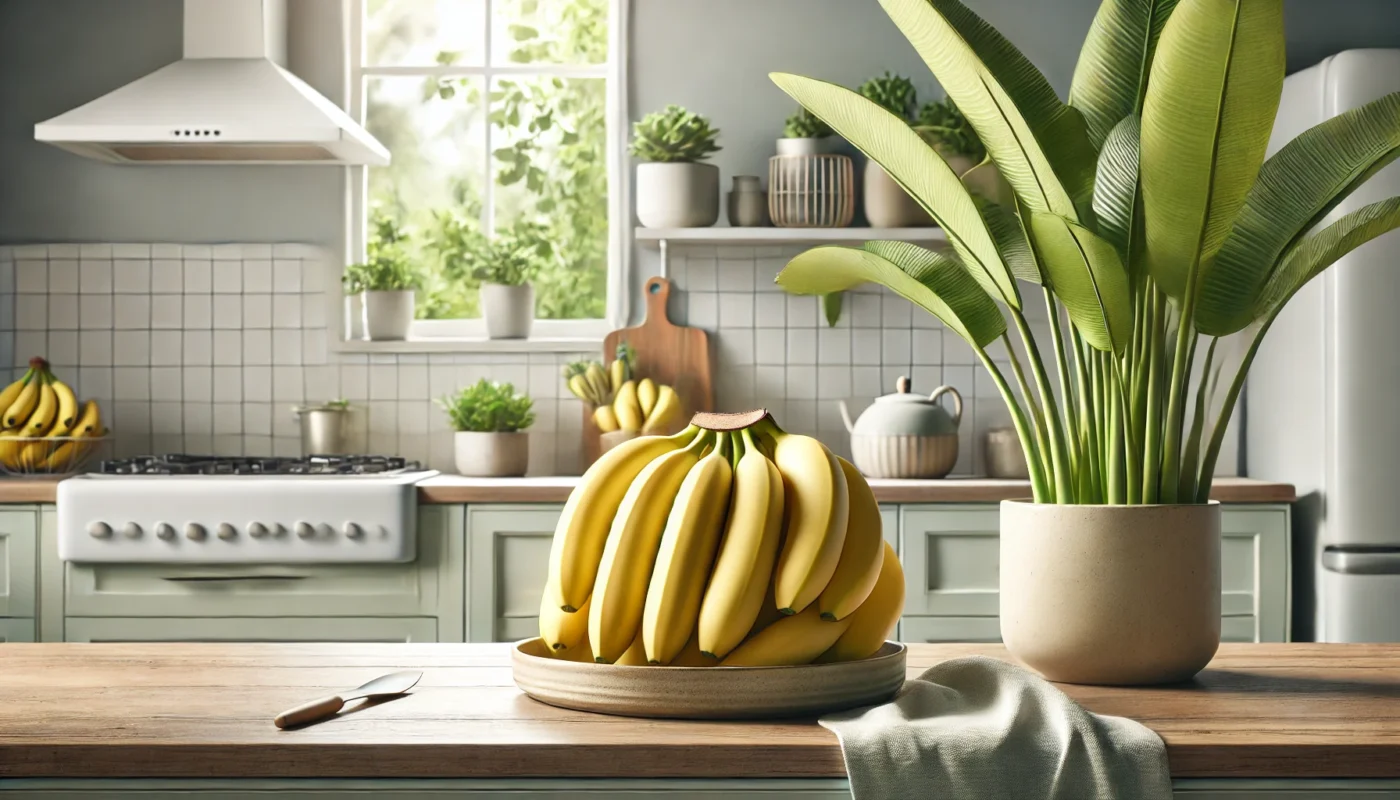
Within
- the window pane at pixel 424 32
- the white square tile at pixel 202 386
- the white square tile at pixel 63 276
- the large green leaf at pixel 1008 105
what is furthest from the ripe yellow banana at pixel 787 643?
the white square tile at pixel 63 276

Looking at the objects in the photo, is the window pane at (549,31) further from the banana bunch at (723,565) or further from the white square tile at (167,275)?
the banana bunch at (723,565)

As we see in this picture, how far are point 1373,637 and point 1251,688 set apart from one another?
201 cm

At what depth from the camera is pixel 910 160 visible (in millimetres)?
1012

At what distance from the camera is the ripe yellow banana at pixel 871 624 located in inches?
36.7

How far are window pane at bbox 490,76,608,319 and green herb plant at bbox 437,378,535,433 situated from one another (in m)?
0.46

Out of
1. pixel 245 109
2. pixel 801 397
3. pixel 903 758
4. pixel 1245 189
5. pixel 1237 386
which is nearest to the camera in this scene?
pixel 903 758

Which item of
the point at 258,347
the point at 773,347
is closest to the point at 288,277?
the point at 258,347

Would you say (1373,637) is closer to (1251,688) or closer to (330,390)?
(1251,688)

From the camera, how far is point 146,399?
3.48m

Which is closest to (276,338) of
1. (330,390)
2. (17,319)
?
(330,390)

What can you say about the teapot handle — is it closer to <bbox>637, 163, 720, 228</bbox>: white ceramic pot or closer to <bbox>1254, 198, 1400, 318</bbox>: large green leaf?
<bbox>637, 163, 720, 228</bbox>: white ceramic pot

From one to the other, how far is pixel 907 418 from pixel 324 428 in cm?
159

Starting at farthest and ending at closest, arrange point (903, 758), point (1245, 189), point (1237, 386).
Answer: point (1237, 386)
point (1245, 189)
point (903, 758)

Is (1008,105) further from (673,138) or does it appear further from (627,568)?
(673,138)
